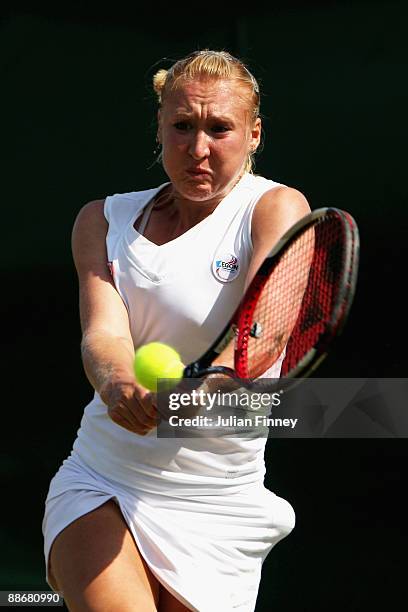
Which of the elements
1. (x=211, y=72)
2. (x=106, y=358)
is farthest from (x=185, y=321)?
(x=211, y=72)

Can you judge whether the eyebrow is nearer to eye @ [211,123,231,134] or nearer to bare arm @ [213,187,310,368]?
eye @ [211,123,231,134]

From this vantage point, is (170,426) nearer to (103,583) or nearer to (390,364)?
(103,583)

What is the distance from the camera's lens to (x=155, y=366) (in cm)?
238

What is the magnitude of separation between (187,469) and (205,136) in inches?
A: 30.1

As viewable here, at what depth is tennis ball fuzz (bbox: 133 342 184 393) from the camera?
237cm

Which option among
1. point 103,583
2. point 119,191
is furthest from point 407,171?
point 103,583

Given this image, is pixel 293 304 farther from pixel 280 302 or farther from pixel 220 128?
pixel 220 128

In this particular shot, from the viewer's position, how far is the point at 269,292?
257cm

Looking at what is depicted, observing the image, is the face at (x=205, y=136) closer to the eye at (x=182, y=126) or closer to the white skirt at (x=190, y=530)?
the eye at (x=182, y=126)

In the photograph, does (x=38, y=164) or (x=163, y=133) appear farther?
(x=38, y=164)

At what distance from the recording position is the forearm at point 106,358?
2494mm

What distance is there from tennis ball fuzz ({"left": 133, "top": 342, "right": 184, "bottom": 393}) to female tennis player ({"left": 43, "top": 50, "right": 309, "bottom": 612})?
0.32ft

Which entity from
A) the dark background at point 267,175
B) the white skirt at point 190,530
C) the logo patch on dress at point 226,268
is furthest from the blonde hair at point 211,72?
the dark background at point 267,175

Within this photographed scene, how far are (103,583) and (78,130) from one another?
215 cm
